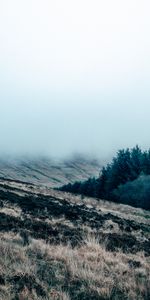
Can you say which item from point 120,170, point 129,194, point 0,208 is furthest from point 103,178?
point 0,208

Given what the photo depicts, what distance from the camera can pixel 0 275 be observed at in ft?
30.3

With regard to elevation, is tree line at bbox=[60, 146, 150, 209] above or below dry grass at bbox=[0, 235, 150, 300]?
above

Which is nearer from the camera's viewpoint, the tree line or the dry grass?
the dry grass

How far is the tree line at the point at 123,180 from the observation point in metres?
65.4

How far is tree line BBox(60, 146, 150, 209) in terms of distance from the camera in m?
65.4

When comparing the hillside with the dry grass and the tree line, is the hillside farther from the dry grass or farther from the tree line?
the tree line

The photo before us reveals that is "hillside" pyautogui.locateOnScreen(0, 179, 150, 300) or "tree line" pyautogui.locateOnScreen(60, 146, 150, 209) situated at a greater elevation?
"tree line" pyautogui.locateOnScreen(60, 146, 150, 209)

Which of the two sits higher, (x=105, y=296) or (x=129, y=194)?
(x=129, y=194)

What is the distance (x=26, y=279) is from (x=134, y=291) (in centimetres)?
228

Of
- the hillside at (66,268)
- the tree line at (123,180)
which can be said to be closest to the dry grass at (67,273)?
the hillside at (66,268)

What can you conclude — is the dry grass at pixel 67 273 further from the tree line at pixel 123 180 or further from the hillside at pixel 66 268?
the tree line at pixel 123 180

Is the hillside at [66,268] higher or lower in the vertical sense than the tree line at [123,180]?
lower

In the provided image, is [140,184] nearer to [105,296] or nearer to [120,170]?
[120,170]

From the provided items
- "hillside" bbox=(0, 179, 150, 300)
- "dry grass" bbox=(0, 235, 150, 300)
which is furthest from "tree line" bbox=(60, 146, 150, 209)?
"dry grass" bbox=(0, 235, 150, 300)
